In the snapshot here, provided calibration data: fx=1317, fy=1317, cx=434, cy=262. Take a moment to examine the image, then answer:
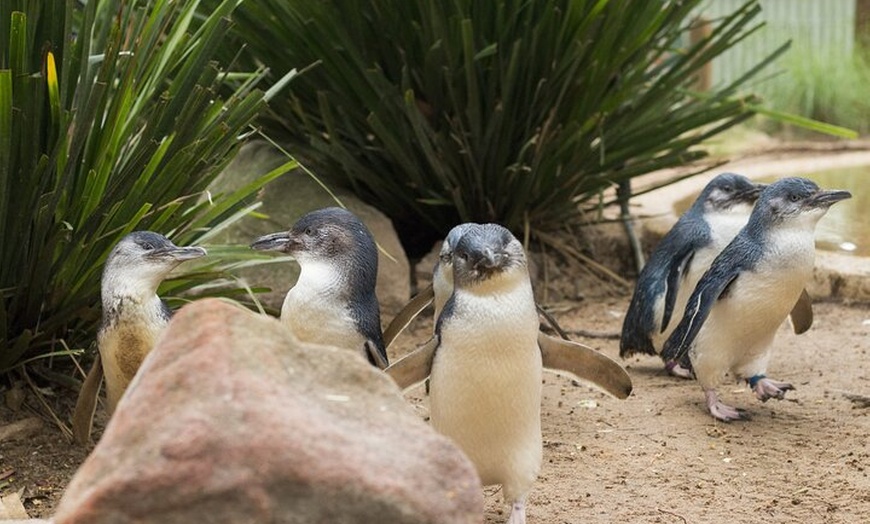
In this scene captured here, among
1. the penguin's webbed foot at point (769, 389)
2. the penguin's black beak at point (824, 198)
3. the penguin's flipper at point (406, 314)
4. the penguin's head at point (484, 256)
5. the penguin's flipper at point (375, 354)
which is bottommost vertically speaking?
the penguin's webbed foot at point (769, 389)

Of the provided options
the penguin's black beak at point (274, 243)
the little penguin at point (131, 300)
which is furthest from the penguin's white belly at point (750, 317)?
the little penguin at point (131, 300)

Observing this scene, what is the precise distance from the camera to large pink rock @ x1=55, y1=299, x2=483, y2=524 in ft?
6.61

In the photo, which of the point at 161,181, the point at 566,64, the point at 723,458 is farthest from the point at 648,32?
the point at 161,181

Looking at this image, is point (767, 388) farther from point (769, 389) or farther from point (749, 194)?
point (749, 194)

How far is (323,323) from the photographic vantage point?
362 cm

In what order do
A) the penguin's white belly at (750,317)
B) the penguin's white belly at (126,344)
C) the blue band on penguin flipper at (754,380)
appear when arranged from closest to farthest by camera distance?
1. the penguin's white belly at (126,344)
2. the penguin's white belly at (750,317)
3. the blue band on penguin flipper at (754,380)

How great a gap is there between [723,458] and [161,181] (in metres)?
1.82

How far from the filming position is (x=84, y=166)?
369cm

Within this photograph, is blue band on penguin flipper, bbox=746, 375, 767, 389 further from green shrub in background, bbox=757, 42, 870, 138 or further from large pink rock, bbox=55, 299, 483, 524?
green shrub in background, bbox=757, 42, 870, 138

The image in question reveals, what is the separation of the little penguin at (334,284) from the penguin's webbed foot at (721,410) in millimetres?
1215

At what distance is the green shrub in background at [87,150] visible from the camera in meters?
3.43

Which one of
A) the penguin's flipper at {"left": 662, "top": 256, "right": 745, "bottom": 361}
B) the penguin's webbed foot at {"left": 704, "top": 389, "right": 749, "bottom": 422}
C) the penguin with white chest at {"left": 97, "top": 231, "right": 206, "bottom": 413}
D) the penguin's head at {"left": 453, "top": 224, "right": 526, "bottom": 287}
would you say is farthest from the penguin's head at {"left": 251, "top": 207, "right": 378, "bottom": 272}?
the penguin's webbed foot at {"left": 704, "top": 389, "right": 749, "bottom": 422}

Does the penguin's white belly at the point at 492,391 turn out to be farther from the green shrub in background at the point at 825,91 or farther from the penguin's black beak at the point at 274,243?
the green shrub in background at the point at 825,91

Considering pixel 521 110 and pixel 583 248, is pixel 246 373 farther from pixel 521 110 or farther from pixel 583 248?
pixel 583 248
